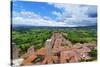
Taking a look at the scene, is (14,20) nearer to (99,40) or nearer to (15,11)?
(15,11)

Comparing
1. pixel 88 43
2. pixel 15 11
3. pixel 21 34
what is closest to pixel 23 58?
pixel 21 34

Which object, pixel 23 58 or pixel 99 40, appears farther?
pixel 99 40

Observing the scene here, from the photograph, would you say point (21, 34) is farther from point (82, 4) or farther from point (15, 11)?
point (82, 4)

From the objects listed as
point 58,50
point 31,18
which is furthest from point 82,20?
point 31,18

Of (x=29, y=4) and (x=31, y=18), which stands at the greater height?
(x=29, y=4)

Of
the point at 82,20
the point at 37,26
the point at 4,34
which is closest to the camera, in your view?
the point at 4,34

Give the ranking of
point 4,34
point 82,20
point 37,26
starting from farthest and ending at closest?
point 82,20
point 37,26
point 4,34

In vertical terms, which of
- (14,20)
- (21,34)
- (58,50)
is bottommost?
(58,50)

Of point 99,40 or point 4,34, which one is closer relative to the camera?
point 4,34

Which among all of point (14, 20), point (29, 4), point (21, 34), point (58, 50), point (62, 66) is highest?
point (29, 4)
